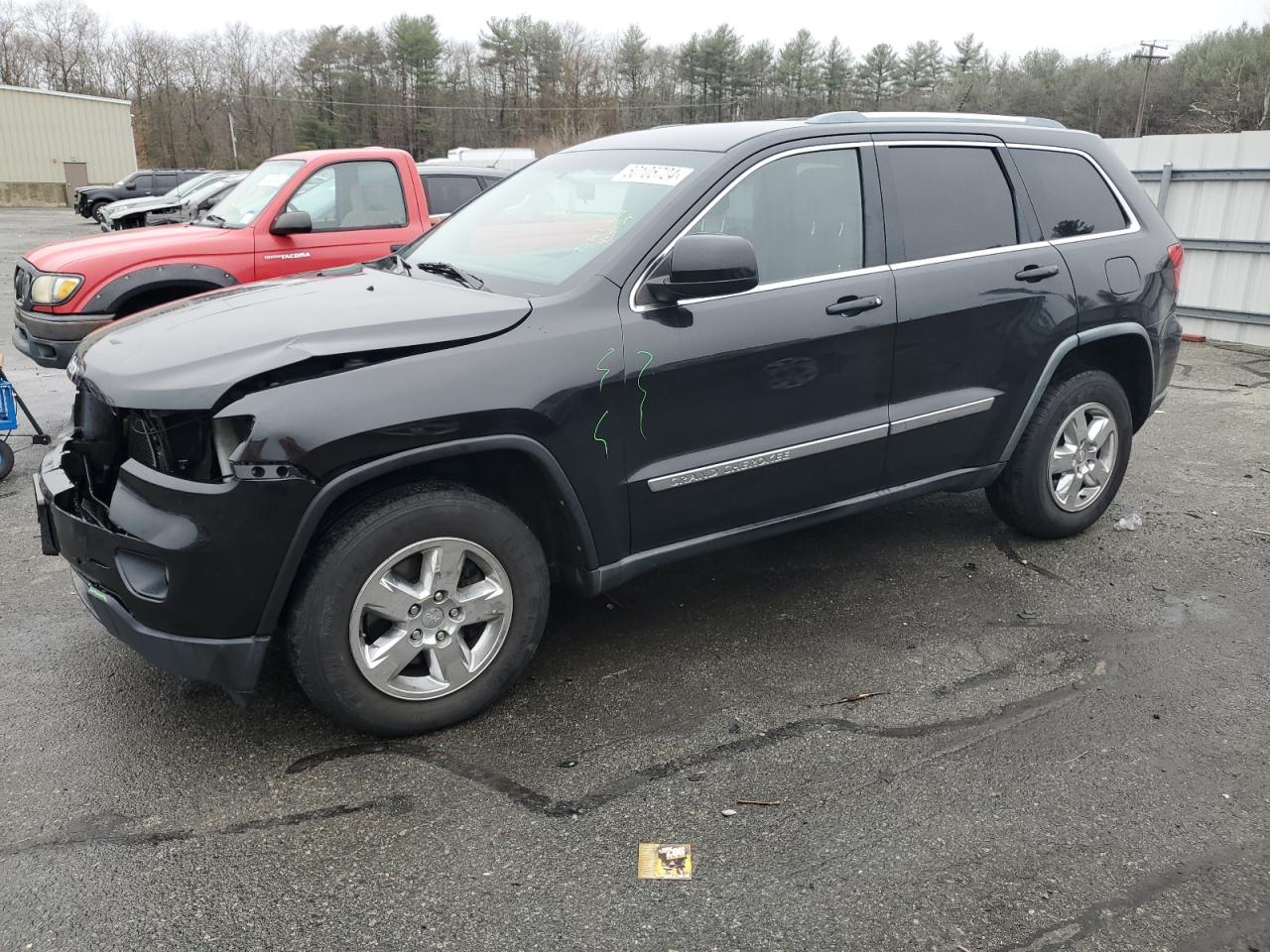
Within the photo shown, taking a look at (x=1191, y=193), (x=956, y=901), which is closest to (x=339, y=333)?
(x=956, y=901)

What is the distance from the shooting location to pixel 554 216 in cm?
393

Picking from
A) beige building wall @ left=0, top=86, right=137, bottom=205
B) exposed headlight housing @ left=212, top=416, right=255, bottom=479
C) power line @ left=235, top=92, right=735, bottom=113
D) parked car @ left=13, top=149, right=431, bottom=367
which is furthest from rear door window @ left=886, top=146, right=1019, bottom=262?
power line @ left=235, top=92, right=735, bottom=113

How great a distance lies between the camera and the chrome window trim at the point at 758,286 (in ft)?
11.2

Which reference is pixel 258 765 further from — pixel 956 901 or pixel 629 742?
pixel 956 901

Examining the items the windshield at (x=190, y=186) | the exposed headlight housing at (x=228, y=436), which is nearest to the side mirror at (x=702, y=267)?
the exposed headlight housing at (x=228, y=436)

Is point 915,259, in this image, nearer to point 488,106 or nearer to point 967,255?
point 967,255

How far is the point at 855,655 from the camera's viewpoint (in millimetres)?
3830

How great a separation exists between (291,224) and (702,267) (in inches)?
199

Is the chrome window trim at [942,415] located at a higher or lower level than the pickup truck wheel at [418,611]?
higher

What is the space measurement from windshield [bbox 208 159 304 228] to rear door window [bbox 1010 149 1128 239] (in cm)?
555

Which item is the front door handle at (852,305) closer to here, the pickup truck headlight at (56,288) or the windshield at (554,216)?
the windshield at (554,216)

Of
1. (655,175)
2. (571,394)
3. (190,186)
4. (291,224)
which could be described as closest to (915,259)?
(655,175)

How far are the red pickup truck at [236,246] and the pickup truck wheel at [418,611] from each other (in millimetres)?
4606

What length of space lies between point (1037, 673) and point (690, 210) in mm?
2101
